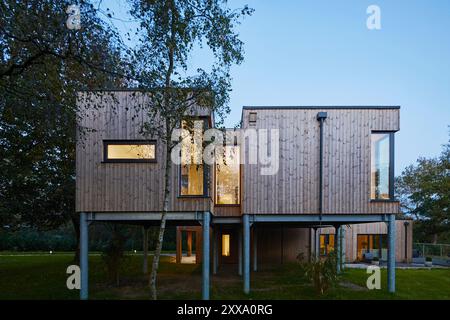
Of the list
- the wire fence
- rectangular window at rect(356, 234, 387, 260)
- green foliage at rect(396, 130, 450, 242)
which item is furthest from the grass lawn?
green foliage at rect(396, 130, 450, 242)

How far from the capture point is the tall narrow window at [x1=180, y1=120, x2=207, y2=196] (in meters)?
8.66

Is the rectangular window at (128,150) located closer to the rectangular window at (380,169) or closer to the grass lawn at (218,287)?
the grass lawn at (218,287)

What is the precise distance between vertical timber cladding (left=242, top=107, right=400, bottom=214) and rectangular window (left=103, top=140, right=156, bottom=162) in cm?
306

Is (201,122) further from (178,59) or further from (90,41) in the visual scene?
(90,41)

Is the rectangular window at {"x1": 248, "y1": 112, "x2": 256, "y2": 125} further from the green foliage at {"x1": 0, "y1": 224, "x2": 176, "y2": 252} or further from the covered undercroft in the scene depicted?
the green foliage at {"x1": 0, "y1": 224, "x2": 176, "y2": 252}

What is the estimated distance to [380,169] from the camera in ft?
35.7

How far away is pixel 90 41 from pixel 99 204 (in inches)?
184

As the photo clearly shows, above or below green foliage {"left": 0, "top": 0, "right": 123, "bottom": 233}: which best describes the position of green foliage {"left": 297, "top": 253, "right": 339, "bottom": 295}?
below

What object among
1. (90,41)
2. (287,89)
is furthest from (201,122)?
(287,89)

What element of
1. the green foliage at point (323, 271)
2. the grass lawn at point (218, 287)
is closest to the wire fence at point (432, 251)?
the grass lawn at point (218, 287)

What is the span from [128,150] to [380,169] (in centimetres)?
776

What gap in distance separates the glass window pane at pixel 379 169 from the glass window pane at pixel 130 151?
6.86 metres

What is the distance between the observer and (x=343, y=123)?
10.9m

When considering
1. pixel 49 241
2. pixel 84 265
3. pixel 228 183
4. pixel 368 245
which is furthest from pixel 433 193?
pixel 49 241
